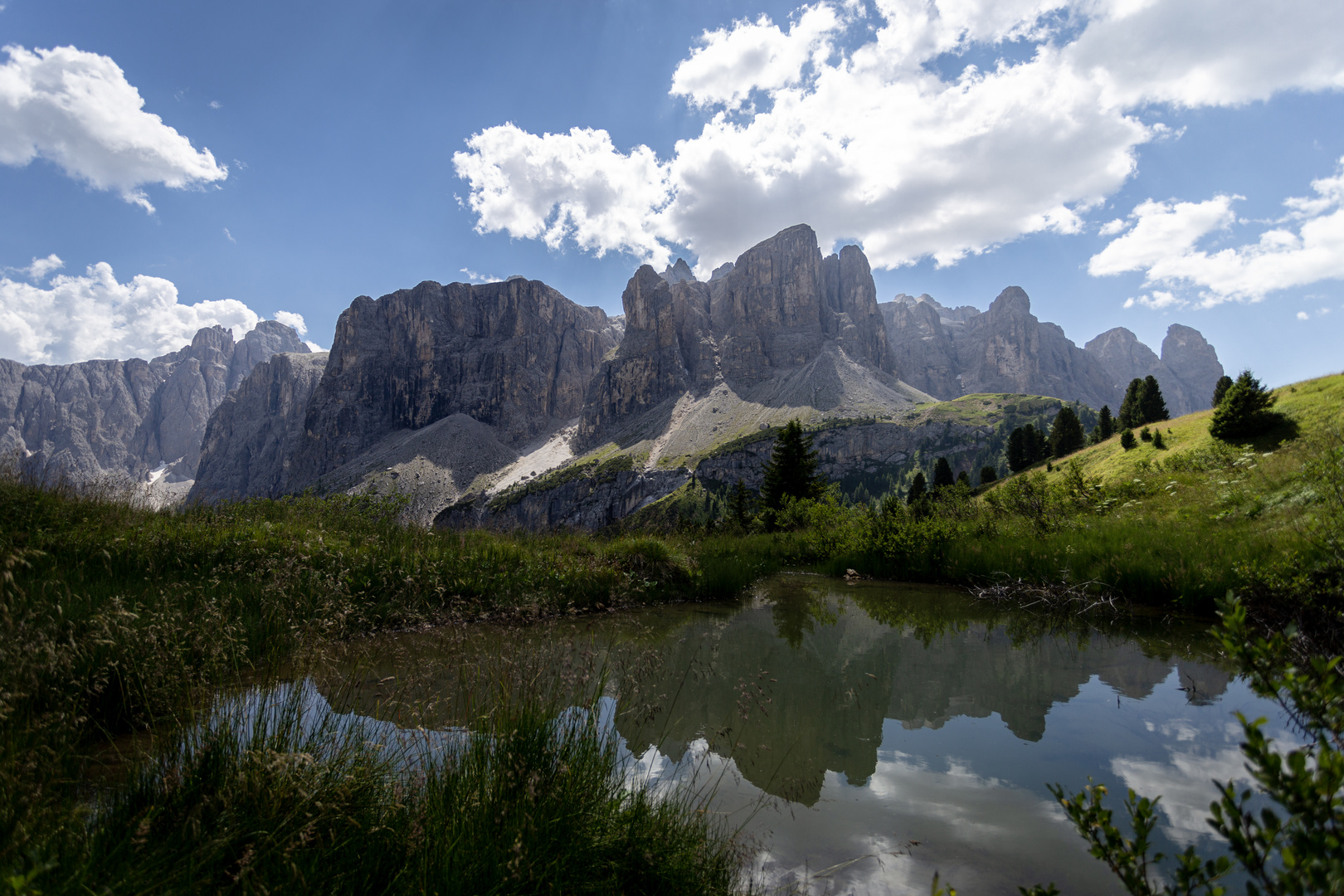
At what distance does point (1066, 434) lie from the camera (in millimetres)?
73062

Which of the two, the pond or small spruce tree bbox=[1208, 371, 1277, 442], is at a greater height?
small spruce tree bbox=[1208, 371, 1277, 442]

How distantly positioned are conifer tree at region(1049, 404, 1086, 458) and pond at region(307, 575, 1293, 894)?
249ft

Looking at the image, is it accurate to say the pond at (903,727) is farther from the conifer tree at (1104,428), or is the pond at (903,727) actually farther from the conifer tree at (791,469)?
the conifer tree at (1104,428)

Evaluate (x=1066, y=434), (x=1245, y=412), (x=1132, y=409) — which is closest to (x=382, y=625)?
(x=1245, y=412)

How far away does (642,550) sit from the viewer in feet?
43.8

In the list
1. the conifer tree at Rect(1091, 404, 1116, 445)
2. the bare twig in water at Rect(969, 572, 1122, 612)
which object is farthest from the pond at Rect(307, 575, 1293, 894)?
the conifer tree at Rect(1091, 404, 1116, 445)

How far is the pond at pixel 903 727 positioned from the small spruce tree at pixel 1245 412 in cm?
3006

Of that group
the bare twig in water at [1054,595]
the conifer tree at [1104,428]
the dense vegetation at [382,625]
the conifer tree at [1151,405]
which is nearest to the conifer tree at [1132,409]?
the conifer tree at [1151,405]

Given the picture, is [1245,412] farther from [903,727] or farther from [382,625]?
[382,625]

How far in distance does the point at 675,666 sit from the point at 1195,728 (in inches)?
210

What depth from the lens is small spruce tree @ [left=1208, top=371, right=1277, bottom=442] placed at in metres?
29.4

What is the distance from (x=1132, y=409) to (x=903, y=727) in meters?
85.8

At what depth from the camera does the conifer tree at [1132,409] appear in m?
66.7

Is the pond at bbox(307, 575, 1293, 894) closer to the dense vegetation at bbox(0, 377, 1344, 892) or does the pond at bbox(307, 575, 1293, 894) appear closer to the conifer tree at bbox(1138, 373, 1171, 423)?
the dense vegetation at bbox(0, 377, 1344, 892)
